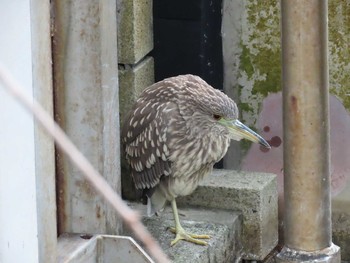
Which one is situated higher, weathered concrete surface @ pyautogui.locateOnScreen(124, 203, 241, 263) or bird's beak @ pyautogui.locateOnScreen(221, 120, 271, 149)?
bird's beak @ pyautogui.locateOnScreen(221, 120, 271, 149)

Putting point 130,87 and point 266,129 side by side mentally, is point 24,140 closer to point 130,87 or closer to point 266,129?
point 130,87

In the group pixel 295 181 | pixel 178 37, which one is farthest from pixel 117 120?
pixel 295 181

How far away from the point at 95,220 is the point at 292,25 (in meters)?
1.49

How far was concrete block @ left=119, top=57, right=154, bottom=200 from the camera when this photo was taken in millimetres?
4562

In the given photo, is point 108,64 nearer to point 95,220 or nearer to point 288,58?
point 95,220

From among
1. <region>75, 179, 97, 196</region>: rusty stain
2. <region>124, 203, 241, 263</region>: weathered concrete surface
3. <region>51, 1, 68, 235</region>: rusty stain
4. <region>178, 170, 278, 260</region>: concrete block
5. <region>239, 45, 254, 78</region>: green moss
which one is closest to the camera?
<region>51, 1, 68, 235</region>: rusty stain

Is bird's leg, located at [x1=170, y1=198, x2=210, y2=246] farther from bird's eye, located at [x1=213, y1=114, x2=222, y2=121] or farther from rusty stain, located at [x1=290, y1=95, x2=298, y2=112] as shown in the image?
rusty stain, located at [x1=290, y1=95, x2=298, y2=112]

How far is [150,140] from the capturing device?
170 inches

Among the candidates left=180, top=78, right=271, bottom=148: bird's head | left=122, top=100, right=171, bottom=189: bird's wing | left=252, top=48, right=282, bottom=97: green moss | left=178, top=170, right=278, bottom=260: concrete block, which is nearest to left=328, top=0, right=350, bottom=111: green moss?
left=252, top=48, right=282, bottom=97: green moss

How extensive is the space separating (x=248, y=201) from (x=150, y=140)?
0.72m

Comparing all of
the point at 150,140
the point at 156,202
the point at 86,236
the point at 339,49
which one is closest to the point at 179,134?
the point at 150,140

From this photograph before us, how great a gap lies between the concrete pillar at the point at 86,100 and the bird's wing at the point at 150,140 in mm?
156

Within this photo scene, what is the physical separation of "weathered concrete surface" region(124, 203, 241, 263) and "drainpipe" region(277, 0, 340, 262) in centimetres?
97

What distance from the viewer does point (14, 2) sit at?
314 centimetres
